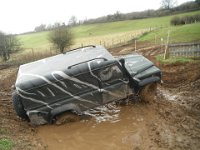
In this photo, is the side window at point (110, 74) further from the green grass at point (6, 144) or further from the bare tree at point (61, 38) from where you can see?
the bare tree at point (61, 38)

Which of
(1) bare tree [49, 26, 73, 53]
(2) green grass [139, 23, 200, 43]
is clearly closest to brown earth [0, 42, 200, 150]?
(2) green grass [139, 23, 200, 43]

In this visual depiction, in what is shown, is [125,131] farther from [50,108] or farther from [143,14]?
[143,14]

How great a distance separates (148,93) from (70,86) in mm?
2888

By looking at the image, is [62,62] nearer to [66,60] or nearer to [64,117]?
[66,60]

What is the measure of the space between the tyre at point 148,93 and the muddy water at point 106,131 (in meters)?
0.24

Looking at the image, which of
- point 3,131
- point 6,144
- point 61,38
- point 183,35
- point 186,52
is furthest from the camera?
point 61,38

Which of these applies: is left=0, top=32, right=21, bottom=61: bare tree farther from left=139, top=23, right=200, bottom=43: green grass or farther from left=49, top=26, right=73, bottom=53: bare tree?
left=139, top=23, right=200, bottom=43: green grass

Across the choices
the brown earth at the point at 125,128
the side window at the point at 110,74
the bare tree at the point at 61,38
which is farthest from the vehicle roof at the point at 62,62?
the bare tree at the point at 61,38

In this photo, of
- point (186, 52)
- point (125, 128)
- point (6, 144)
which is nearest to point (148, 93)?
point (125, 128)

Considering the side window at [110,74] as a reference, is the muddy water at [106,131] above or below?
below

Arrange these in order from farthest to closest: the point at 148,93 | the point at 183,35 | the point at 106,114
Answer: the point at 183,35
the point at 148,93
the point at 106,114

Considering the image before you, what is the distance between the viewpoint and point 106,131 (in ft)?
29.3

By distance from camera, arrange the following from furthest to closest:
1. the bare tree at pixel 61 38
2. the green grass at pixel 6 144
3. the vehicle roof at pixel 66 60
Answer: the bare tree at pixel 61 38 → the vehicle roof at pixel 66 60 → the green grass at pixel 6 144

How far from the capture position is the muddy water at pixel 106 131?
8.09m
